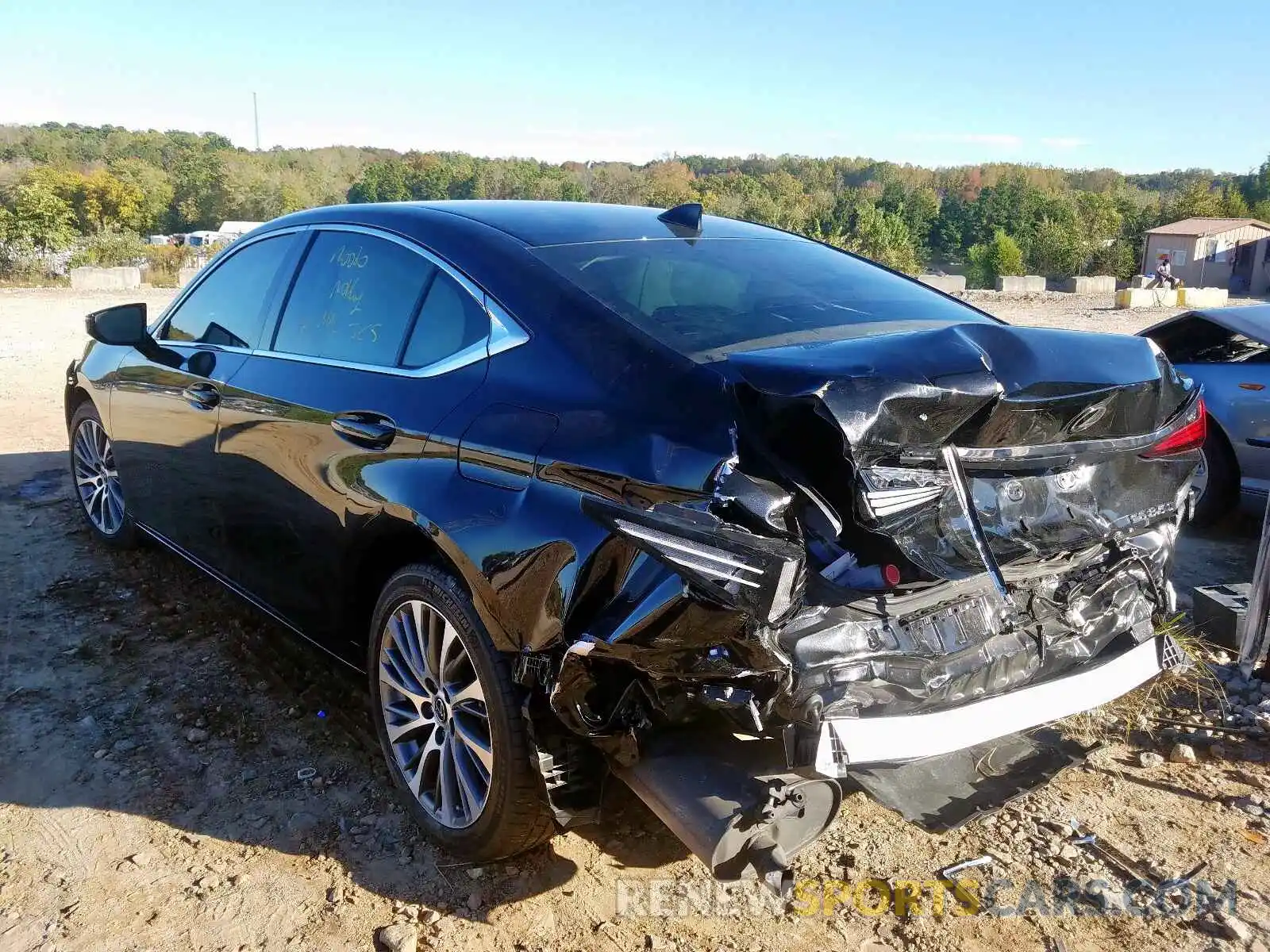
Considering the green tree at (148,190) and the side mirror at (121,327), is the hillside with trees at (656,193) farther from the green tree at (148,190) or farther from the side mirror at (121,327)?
the side mirror at (121,327)

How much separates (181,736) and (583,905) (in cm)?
168

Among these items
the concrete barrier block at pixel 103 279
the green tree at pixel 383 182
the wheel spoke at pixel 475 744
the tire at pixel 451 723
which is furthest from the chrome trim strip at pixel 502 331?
the green tree at pixel 383 182

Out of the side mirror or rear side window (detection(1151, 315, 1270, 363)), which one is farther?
rear side window (detection(1151, 315, 1270, 363))

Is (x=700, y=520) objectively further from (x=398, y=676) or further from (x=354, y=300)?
(x=354, y=300)

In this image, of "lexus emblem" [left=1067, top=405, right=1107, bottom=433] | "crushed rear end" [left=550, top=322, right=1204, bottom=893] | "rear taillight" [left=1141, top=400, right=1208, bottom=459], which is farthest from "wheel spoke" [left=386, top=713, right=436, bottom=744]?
"rear taillight" [left=1141, top=400, right=1208, bottom=459]

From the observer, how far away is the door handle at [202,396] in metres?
3.73

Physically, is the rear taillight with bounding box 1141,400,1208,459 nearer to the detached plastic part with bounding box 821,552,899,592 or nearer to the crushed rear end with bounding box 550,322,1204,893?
the crushed rear end with bounding box 550,322,1204,893

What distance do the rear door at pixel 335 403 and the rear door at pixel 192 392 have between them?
0.17m

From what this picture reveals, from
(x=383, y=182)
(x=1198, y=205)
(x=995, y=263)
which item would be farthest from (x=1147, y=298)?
(x=383, y=182)

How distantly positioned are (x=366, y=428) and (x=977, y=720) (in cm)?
186

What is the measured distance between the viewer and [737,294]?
2.90 meters

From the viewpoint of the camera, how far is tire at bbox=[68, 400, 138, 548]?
4992 mm

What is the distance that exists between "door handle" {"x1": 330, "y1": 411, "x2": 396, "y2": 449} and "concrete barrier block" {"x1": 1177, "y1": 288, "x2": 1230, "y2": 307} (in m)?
32.8

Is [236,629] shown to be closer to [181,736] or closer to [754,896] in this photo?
[181,736]
